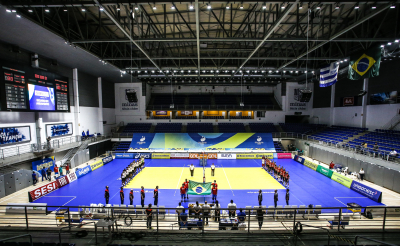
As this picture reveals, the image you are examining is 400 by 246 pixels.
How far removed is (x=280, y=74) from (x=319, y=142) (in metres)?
11.0

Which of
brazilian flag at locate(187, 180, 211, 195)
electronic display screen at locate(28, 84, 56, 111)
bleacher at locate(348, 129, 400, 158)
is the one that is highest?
electronic display screen at locate(28, 84, 56, 111)

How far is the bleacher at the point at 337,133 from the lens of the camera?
67.8 feet

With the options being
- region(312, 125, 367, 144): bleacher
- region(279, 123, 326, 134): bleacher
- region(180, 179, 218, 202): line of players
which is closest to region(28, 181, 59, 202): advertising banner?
region(180, 179, 218, 202): line of players

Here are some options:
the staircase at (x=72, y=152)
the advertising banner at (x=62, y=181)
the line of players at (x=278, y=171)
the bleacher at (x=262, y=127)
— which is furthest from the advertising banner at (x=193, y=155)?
the advertising banner at (x=62, y=181)

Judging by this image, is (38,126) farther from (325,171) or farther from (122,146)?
Answer: (325,171)

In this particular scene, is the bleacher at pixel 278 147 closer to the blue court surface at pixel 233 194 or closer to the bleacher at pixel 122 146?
the blue court surface at pixel 233 194

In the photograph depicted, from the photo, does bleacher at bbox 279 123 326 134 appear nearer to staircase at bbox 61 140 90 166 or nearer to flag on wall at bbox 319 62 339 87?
flag on wall at bbox 319 62 339 87

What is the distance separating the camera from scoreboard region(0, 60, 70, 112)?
1314 centimetres

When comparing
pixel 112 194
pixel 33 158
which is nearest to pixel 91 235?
pixel 112 194

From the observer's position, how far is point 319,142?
22062 mm

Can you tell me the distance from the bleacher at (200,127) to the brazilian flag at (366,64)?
2014cm

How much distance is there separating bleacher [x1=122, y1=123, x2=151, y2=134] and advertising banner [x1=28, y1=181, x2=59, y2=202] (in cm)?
1618

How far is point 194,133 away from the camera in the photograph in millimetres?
28922

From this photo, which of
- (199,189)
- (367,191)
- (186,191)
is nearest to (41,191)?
(186,191)
